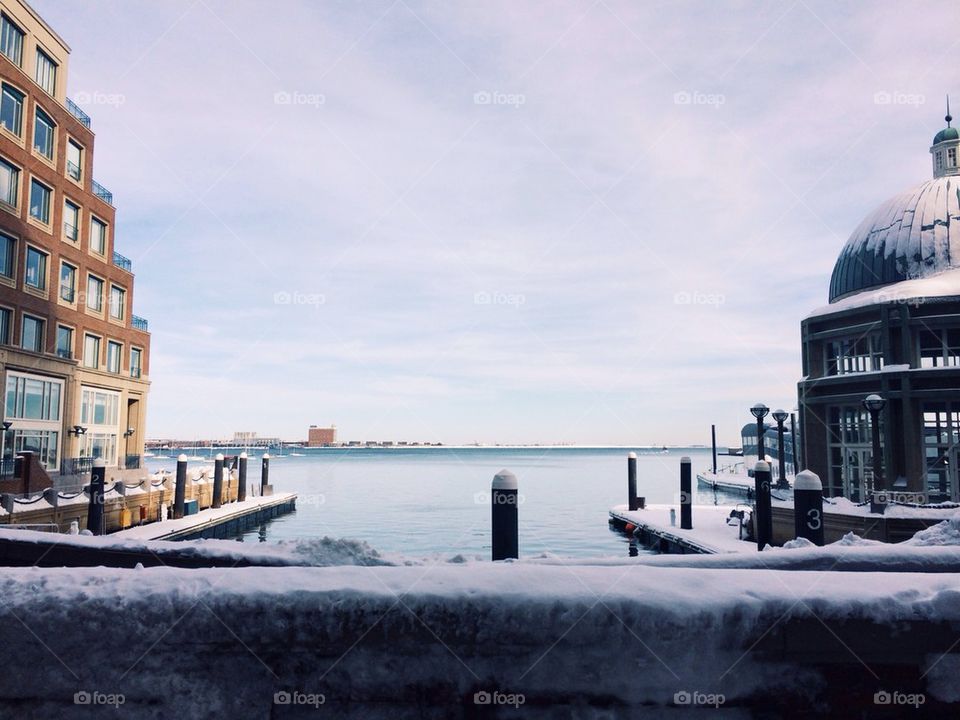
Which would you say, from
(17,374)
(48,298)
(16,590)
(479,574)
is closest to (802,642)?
(479,574)

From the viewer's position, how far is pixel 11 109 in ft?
105

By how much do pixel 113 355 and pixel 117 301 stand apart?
3.69 meters

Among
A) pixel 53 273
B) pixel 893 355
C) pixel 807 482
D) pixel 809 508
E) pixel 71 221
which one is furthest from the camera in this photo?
pixel 71 221

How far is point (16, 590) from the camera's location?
467 cm

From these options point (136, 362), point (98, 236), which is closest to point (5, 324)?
point (98, 236)

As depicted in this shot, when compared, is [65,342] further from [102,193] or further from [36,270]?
[102,193]

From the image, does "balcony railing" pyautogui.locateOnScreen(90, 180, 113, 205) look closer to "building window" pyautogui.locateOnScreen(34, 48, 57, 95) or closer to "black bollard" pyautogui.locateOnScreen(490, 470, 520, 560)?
"building window" pyautogui.locateOnScreen(34, 48, 57, 95)

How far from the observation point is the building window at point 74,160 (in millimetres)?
38031

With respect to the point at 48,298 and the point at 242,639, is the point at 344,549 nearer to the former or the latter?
the point at 242,639

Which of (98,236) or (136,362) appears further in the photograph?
(136,362)

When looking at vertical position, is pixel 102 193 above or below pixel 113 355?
above

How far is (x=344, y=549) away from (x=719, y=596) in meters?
3.67

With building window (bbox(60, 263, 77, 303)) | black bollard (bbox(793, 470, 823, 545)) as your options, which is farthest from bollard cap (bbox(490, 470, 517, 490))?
building window (bbox(60, 263, 77, 303))

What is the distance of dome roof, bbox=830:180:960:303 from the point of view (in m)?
29.0
